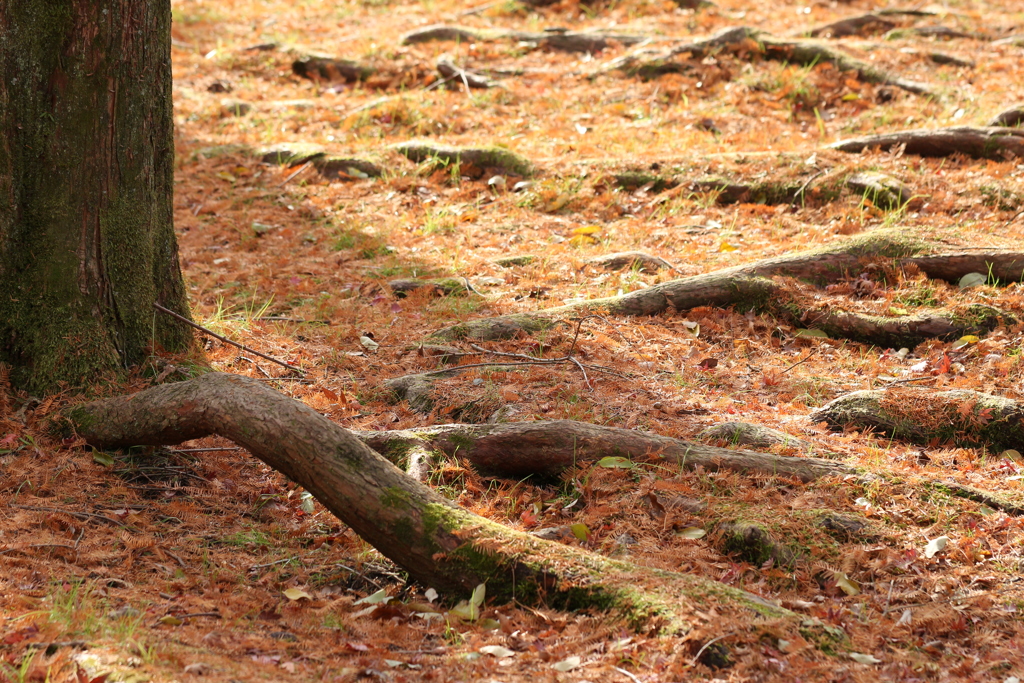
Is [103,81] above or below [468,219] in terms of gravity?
above

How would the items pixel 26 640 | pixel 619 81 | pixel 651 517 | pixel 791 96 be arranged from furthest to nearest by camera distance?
pixel 619 81 < pixel 791 96 < pixel 651 517 < pixel 26 640

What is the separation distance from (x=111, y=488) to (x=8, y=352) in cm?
93

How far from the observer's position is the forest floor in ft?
9.42

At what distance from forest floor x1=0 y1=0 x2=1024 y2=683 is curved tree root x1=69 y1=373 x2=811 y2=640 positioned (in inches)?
4.4

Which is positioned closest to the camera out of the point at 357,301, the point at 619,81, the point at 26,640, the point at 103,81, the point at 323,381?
the point at 26,640

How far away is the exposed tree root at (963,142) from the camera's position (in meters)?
7.19

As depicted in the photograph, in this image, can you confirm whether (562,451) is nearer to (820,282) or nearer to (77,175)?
(77,175)

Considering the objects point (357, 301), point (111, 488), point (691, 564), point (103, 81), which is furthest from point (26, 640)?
point (357, 301)

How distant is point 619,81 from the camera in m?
10.2

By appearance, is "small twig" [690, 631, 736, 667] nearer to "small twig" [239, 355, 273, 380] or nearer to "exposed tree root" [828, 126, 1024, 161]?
"small twig" [239, 355, 273, 380]

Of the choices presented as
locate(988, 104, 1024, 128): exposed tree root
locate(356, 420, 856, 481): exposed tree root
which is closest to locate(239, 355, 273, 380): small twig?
locate(356, 420, 856, 481): exposed tree root

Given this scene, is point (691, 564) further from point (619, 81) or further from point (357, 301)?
point (619, 81)

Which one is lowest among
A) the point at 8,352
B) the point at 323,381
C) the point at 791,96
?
the point at 323,381

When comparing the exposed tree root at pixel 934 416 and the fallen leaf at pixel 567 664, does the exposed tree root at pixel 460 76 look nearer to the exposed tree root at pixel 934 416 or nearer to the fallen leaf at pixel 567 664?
the exposed tree root at pixel 934 416
